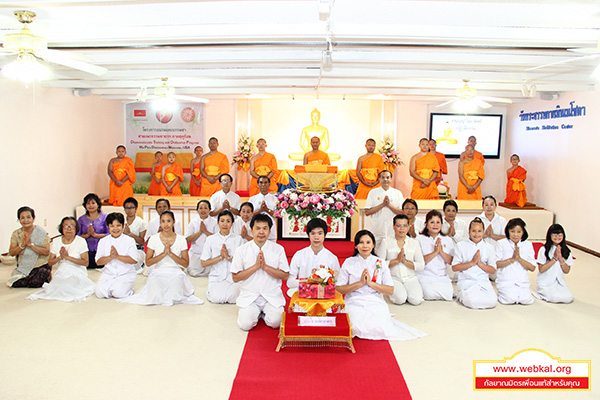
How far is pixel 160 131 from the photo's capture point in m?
13.4

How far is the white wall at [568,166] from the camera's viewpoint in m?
9.61

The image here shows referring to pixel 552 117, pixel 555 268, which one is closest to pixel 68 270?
pixel 555 268

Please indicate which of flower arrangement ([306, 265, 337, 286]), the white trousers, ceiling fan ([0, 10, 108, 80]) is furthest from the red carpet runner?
ceiling fan ([0, 10, 108, 80])

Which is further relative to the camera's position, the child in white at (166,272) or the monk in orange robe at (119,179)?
the monk in orange robe at (119,179)

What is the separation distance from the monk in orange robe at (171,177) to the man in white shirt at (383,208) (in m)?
4.70

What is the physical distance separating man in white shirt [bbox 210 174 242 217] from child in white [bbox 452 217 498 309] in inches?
139

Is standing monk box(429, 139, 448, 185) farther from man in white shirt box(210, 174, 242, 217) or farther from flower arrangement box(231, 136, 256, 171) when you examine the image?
man in white shirt box(210, 174, 242, 217)

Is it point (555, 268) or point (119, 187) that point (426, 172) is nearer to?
point (555, 268)

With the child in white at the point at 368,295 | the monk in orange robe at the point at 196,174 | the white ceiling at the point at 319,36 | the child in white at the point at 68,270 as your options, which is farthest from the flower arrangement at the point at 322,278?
the monk in orange robe at the point at 196,174

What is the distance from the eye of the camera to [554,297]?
640cm

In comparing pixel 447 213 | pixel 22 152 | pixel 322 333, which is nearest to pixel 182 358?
pixel 322 333

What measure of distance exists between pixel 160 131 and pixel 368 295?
9486mm

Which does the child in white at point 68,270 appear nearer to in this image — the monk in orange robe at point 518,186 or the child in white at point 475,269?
the child in white at point 475,269

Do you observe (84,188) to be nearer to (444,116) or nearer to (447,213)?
(447,213)
